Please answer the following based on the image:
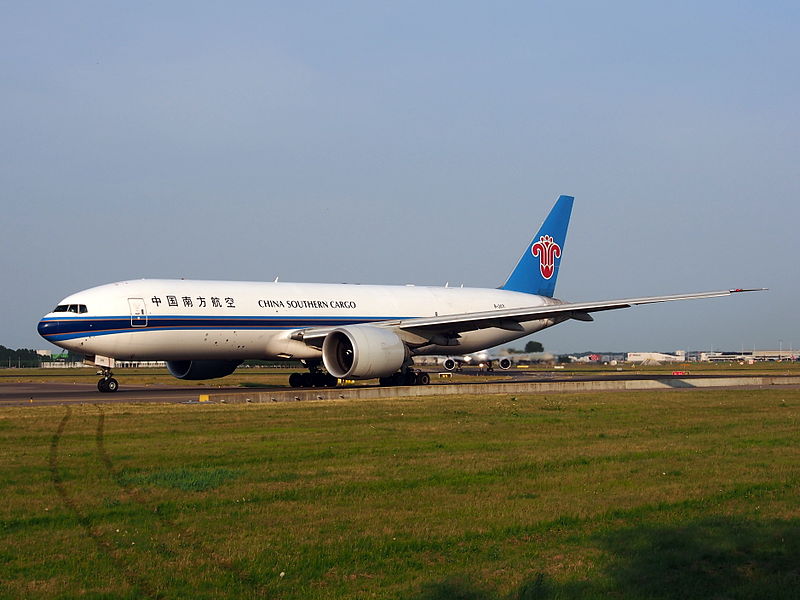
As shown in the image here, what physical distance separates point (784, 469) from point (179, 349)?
→ 853 inches

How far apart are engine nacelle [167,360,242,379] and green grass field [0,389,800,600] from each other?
15.7 meters

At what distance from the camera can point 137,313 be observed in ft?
93.0

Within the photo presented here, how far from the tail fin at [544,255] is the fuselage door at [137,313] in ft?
63.2

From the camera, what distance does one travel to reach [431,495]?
9867 millimetres

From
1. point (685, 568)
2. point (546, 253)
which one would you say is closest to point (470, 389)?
point (546, 253)

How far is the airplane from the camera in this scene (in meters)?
28.3

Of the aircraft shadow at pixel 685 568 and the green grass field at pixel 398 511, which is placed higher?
the green grass field at pixel 398 511

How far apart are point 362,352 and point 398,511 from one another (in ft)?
63.5

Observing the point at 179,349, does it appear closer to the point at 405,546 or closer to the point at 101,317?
the point at 101,317

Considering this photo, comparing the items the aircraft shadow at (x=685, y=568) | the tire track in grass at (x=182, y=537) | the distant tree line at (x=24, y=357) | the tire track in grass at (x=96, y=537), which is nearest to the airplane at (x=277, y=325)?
the tire track in grass at (x=96, y=537)

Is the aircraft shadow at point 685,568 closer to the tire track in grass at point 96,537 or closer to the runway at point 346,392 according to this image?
the tire track in grass at point 96,537

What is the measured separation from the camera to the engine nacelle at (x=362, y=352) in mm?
28328

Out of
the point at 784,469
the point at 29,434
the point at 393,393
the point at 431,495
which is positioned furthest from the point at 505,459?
the point at 393,393

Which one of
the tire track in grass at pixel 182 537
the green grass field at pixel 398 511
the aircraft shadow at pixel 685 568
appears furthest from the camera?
the tire track in grass at pixel 182 537
